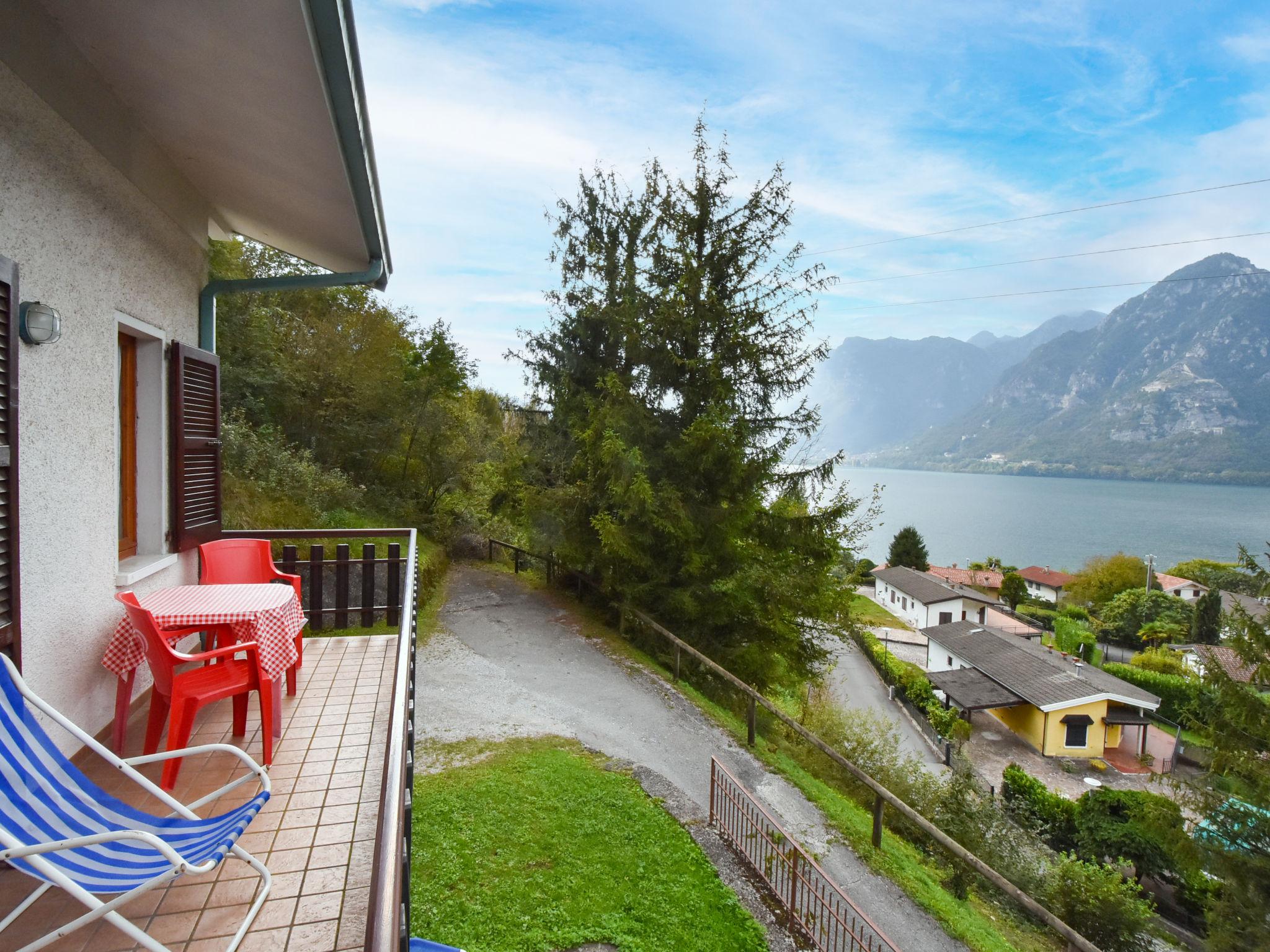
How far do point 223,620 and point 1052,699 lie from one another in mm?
28826

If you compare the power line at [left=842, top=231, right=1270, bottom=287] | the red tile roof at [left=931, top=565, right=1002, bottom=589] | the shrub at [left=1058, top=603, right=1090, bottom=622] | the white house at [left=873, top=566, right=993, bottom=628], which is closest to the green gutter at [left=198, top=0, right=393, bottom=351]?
the power line at [left=842, top=231, right=1270, bottom=287]

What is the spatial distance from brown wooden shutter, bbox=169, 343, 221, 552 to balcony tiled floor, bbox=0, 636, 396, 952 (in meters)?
1.29

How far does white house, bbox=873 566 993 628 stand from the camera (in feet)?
134

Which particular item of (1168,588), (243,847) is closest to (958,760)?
(243,847)

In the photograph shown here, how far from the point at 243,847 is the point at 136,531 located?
2.48 metres

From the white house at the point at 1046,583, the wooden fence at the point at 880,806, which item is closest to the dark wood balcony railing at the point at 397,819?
the wooden fence at the point at 880,806

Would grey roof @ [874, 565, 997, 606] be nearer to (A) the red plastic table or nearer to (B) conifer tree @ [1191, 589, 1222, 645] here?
(B) conifer tree @ [1191, 589, 1222, 645]

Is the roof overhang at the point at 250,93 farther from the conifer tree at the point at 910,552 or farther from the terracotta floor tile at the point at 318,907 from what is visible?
the conifer tree at the point at 910,552

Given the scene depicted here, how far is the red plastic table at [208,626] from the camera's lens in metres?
3.44

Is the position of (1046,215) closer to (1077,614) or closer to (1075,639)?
(1075,639)

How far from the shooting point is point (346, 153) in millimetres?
3375

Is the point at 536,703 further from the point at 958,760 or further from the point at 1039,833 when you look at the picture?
the point at 958,760

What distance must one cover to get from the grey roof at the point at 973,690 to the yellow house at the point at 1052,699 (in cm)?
3

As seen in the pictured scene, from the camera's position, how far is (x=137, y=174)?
3.88m
